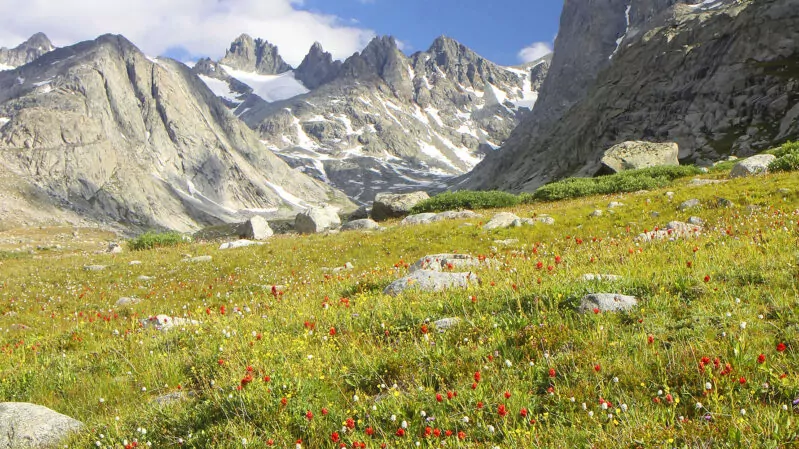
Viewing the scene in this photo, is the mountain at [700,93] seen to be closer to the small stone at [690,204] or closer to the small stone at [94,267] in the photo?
the small stone at [690,204]

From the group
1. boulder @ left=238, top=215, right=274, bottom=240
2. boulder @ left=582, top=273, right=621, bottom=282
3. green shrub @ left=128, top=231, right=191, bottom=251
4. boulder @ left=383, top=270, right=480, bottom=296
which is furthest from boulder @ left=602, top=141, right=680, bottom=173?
boulder @ left=582, top=273, right=621, bottom=282

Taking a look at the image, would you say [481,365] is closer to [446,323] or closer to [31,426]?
[446,323]

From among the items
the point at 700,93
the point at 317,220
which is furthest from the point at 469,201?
the point at 700,93

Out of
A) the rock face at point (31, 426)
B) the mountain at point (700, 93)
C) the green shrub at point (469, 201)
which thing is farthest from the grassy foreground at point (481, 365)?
the mountain at point (700, 93)

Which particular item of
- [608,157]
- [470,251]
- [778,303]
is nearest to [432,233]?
[470,251]

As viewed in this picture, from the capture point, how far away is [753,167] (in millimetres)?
25062

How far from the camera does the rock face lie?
501 centimetres

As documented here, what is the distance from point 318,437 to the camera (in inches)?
173

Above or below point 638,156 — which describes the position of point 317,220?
below

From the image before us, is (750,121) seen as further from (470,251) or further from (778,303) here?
(778,303)

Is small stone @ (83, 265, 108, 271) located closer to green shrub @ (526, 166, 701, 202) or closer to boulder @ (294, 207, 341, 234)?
boulder @ (294, 207, 341, 234)

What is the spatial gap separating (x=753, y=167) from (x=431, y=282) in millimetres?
25458

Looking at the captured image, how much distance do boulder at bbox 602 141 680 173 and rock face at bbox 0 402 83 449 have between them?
48500 millimetres

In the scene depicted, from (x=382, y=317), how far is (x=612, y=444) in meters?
4.10
